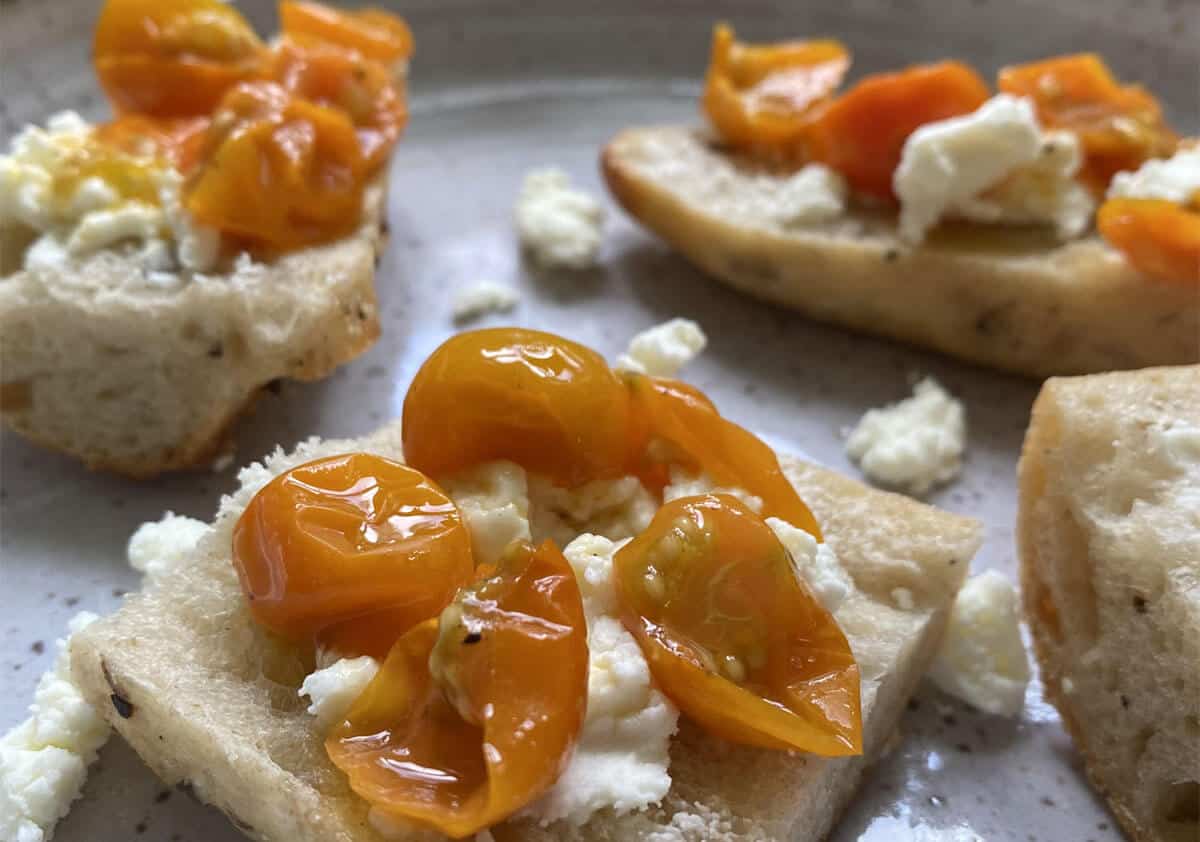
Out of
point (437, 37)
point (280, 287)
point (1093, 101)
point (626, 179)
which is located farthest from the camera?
point (437, 37)

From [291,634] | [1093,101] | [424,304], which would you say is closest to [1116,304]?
[1093,101]

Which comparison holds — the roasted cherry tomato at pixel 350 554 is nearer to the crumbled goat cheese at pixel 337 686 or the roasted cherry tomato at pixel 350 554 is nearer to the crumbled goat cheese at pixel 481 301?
the crumbled goat cheese at pixel 337 686

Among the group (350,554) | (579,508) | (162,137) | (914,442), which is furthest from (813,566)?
(162,137)

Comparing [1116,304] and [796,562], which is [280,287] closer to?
[796,562]

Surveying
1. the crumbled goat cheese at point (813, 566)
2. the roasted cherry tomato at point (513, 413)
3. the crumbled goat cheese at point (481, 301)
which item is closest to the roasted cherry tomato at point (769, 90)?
the crumbled goat cheese at point (481, 301)

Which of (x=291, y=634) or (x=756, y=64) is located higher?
(x=756, y=64)

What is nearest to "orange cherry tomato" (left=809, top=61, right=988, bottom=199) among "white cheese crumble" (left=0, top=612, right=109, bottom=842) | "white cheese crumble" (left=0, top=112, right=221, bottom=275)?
"white cheese crumble" (left=0, top=112, right=221, bottom=275)
